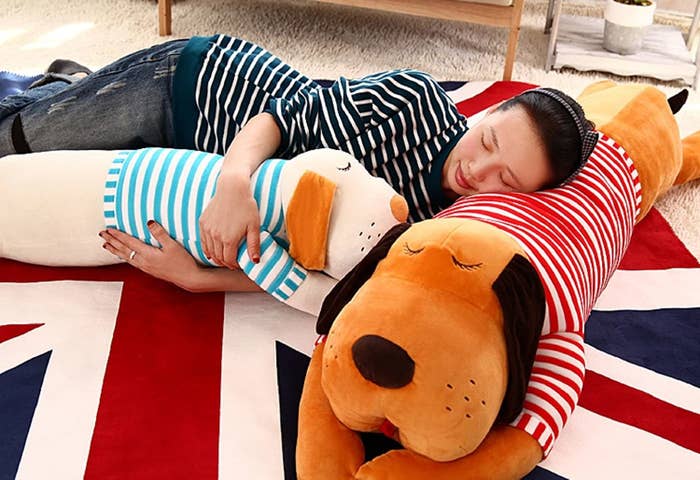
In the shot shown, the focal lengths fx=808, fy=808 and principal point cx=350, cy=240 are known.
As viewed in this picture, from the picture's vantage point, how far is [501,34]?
2359 mm

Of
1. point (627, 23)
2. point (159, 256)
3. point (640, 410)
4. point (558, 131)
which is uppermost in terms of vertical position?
point (558, 131)

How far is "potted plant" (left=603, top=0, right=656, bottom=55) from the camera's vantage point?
2.07m

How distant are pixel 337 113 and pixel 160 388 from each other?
17.9 inches

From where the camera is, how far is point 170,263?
3.56 feet

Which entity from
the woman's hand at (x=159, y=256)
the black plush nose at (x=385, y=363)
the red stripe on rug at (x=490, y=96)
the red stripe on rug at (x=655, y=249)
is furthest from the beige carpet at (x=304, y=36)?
the black plush nose at (x=385, y=363)

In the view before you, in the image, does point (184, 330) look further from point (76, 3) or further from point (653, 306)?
point (76, 3)

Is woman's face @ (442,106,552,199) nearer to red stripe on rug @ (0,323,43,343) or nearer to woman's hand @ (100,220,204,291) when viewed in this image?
woman's hand @ (100,220,204,291)

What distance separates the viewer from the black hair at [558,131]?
1018 millimetres

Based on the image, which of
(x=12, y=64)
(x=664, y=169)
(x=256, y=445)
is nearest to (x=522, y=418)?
(x=256, y=445)

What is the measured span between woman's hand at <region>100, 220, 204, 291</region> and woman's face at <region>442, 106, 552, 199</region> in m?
0.39

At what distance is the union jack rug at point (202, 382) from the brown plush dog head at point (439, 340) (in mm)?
145

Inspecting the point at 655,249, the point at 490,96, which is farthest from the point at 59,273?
the point at 490,96

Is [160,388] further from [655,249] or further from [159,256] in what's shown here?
[655,249]

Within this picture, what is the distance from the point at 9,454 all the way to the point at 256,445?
10.5 inches
